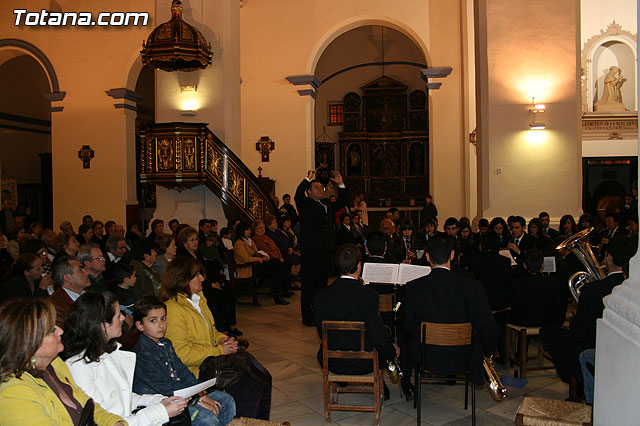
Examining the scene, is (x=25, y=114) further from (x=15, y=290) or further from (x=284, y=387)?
(x=284, y=387)

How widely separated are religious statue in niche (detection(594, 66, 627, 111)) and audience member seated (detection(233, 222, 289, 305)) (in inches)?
480

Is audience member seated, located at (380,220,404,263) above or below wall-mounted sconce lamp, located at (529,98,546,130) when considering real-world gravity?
below

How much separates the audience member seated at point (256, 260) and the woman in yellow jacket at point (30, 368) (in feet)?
20.3

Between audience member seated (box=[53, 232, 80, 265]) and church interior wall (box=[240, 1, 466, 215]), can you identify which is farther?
church interior wall (box=[240, 1, 466, 215])

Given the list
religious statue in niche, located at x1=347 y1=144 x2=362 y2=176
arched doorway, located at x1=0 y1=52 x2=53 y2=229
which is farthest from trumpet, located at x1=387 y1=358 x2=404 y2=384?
religious statue in niche, located at x1=347 y1=144 x2=362 y2=176

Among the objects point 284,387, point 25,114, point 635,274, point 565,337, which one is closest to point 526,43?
point 565,337

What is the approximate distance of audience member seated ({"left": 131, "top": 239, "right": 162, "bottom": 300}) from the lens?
5.66 metres

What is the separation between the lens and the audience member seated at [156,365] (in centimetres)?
322

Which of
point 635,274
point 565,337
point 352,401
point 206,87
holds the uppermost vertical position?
point 206,87

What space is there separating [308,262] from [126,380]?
4.34 metres

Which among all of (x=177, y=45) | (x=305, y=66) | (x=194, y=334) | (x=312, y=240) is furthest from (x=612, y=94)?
(x=194, y=334)

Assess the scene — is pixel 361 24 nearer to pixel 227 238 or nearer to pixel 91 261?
pixel 227 238

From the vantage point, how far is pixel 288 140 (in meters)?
14.9

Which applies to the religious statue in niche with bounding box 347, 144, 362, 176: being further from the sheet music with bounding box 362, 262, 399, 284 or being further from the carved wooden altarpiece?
the sheet music with bounding box 362, 262, 399, 284
